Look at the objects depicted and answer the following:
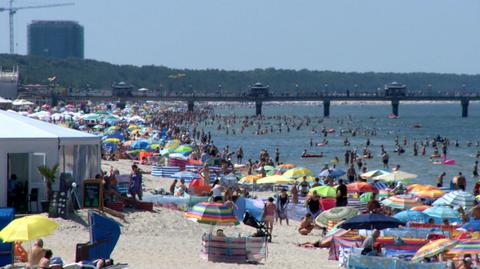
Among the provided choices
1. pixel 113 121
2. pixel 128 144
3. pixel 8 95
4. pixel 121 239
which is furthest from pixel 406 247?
pixel 8 95

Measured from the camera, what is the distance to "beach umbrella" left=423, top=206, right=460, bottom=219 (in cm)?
2039

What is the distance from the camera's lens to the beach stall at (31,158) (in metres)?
18.3

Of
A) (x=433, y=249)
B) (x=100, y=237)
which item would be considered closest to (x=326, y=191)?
(x=433, y=249)

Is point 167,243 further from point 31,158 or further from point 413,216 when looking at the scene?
point 413,216

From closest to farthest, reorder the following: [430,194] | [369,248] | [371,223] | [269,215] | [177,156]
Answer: [369,248], [371,223], [269,215], [430,194], [177,156]

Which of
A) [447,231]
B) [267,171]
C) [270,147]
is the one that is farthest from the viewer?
[270,147]

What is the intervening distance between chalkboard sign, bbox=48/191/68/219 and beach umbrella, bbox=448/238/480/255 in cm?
663

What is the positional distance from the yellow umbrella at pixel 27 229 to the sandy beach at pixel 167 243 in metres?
0.99

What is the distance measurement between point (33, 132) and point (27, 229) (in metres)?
5.58

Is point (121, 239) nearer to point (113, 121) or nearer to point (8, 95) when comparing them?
point (113, 121)

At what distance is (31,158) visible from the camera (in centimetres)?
1875

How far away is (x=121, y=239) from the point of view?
1720 cm

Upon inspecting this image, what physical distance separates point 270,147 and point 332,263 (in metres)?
50.5

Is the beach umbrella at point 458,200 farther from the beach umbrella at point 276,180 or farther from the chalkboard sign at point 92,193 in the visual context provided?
the chalkboard sign at point 92,193
